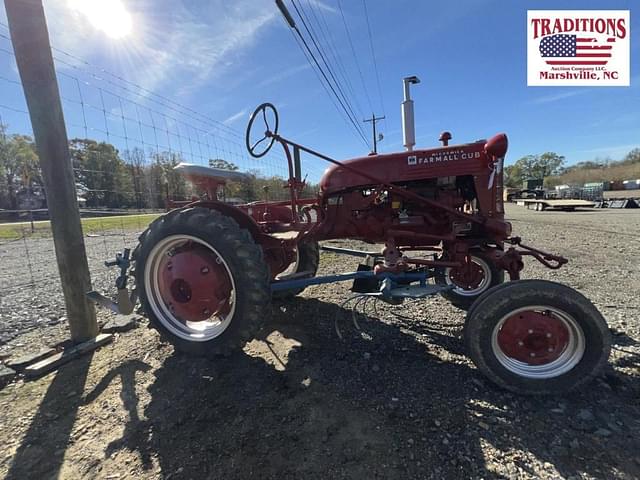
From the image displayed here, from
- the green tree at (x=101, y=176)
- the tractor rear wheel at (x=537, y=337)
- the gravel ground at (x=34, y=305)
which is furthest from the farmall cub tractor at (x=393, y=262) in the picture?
the green tree at (x=101, y=176)

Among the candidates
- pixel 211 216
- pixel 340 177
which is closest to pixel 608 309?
pixel 340 177

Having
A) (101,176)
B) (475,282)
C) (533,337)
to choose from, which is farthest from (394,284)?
(101,176)

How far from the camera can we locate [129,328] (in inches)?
122

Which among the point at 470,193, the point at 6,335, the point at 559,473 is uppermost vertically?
the point at 470,193

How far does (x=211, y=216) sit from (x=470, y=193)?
82.5 inches

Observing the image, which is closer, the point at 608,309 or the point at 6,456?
the point at 6,456

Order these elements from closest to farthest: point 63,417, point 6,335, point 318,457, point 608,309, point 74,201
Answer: point 318,457 → point 63,417 → point 74,201 → point 6,335 → point 608,309

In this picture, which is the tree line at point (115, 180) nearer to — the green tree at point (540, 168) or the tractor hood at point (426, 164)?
the tractor hood at point (426, 164)

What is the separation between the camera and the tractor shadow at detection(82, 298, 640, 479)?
153cm

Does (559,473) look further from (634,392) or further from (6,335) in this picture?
(6,335)

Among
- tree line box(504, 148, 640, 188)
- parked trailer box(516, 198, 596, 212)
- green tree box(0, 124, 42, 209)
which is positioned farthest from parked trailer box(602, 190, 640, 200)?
green tree box(0, 124, 42, 209)

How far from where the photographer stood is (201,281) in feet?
8.19

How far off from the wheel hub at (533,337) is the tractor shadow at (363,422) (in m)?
0.24

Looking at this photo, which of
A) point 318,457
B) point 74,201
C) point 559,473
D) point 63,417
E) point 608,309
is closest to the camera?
point 559,473
